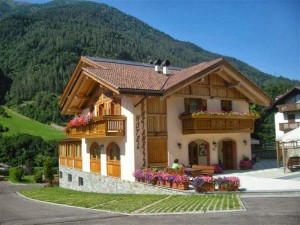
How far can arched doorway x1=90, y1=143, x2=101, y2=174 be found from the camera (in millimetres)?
24016

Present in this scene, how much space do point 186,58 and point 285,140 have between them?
140365 millimetres

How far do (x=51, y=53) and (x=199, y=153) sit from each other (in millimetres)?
130971

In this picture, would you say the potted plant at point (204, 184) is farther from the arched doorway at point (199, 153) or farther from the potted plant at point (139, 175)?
the arched doorway at point (199, 153)

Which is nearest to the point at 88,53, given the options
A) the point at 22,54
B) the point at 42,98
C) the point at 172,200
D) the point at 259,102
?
the point at 22,54

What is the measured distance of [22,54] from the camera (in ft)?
492

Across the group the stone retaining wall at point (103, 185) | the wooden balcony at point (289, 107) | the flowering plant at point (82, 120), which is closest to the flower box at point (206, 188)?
the stone retaining wall at point (103, 185)

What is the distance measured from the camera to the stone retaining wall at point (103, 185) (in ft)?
55.7

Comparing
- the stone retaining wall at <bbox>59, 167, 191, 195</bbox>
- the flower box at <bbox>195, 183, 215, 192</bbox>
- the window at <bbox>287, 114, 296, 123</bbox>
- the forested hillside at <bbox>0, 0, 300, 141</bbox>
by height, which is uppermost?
the forested hillside at <bbox>0, 0, 300, 141</bbox>

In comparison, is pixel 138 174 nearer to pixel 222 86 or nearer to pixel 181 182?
pixel 181 182

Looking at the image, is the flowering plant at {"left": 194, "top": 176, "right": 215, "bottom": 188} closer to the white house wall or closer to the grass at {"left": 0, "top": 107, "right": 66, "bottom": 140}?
the white house wall

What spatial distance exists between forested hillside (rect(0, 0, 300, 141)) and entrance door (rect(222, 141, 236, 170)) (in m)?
72.2

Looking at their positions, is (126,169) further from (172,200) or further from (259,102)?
(259,102)

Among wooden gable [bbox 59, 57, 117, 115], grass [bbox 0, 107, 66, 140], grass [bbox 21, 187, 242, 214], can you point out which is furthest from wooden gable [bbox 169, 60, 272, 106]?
grass [bbox 0, 107, 66, 140]

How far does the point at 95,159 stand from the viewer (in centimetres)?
2461
